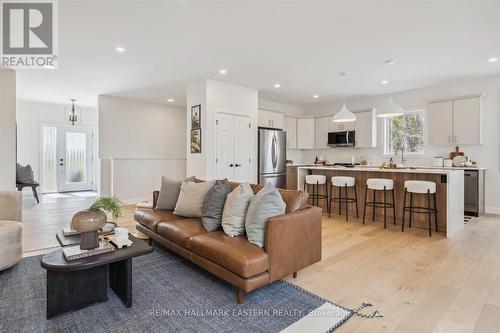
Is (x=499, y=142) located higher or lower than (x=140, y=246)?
higher

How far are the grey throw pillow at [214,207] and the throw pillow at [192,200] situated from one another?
7.7 inches

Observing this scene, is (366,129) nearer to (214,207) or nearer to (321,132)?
(321,132)

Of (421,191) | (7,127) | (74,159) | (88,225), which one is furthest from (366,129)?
(74,159)

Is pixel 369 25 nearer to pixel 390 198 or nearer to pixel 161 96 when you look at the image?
pixel 390 198

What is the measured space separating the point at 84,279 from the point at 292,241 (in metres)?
1.64

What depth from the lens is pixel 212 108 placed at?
5234 mm

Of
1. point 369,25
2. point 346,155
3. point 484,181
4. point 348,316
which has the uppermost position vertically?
Answer: point 369,25

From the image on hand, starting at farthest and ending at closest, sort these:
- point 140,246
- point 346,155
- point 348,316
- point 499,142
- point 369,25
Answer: point 346,155, point 499,142, point 369,25, point 140,246, point 348,316

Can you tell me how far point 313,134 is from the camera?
25.6 ft

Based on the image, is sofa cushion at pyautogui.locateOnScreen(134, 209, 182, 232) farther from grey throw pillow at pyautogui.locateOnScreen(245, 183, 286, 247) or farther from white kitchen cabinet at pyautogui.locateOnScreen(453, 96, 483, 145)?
white kitchen cabinet at pyautogui.locateOnScreen(453, 96, 483, 145)

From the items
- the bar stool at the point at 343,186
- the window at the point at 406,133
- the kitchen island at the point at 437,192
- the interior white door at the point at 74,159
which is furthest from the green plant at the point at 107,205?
the interior white door at the point at 74,159

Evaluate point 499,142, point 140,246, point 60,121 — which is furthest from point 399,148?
point 60,121

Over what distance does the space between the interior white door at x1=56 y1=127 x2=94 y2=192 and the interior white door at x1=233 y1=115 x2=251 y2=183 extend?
598 centimetres

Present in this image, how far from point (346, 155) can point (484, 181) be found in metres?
2.96
